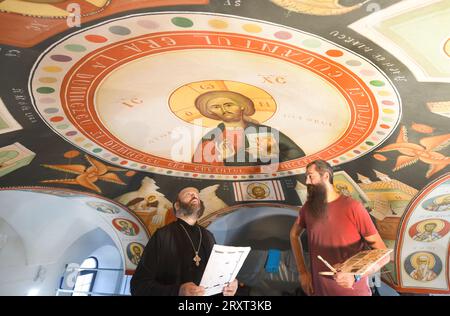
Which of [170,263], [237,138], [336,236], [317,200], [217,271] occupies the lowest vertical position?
[217,271]

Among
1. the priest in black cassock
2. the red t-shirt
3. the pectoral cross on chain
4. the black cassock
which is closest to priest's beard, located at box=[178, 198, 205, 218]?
the priest in black cassock

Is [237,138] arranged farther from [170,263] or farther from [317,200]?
[170,263]

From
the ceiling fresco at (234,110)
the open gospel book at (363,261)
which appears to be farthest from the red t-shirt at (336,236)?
the ceiling fresco at (234,110)

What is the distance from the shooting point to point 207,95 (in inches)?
239

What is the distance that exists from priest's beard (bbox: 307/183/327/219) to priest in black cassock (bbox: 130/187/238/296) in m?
1.54

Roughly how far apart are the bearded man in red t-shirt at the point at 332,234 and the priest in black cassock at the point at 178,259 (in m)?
1.21

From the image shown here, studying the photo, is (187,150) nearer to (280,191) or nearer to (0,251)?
(280,191)

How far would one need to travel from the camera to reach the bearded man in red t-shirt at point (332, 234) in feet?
19.1

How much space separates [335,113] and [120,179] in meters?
4.00

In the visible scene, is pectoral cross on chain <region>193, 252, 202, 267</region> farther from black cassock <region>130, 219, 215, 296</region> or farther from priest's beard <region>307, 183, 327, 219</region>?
priest's beard <region>307, 183, 327, 219</region>

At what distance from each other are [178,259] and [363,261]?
2.52m

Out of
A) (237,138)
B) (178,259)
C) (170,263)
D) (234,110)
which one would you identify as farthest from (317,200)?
(170,263)

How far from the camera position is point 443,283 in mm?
8211

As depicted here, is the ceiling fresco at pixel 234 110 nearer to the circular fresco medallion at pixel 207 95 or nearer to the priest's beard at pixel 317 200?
the circular fresco medallion at pixel 207 95
